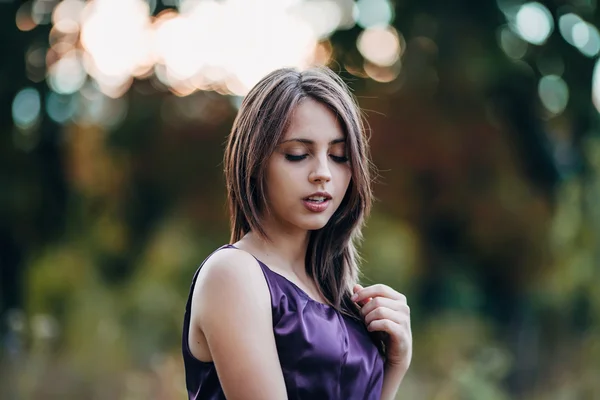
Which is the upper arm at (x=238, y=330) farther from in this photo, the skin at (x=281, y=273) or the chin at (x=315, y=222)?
the chin at (x=315, y=222)

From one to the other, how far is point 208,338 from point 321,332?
9.0 inches

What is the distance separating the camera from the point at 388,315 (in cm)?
182

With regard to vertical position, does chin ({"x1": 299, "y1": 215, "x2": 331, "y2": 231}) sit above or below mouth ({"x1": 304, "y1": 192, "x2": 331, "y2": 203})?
below

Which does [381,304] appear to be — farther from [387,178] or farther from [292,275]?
[387,178]

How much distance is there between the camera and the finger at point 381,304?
1.82 metres

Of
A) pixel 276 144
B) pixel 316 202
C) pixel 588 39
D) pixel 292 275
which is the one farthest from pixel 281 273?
pixel 588 39

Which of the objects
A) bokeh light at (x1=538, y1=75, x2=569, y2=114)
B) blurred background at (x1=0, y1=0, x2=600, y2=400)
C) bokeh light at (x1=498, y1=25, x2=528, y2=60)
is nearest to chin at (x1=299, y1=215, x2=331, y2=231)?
blurred background at (x1=0, y1=0, x2=600, y2=400)

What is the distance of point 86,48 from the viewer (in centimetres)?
907

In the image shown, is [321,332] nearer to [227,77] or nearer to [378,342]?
[378,342]

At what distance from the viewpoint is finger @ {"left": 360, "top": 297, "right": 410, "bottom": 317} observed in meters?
1.82

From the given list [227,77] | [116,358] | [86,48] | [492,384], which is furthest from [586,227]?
[86,48]

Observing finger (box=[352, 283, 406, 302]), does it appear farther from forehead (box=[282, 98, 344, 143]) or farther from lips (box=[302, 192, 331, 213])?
forehead (box=[282, 98, 344, 143])

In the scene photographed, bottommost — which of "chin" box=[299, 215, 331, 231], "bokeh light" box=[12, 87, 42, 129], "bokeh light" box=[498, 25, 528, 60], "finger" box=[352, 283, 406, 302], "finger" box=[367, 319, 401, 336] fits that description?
"finger" box=[367, 319, 401, 336]

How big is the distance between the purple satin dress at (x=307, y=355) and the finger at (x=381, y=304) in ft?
0.29
